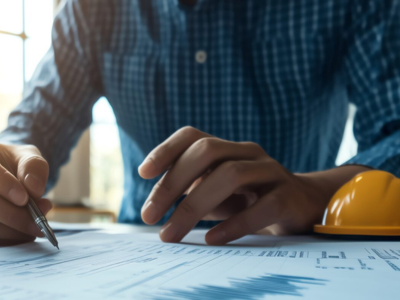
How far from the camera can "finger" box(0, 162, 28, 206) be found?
36 cm

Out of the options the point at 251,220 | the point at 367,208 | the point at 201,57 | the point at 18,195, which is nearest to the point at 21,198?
the point at 18,195

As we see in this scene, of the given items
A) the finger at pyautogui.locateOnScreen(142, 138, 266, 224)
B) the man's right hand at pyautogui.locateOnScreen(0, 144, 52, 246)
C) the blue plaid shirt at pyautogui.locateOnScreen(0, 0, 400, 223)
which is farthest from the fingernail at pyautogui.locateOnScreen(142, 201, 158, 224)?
the blue plaid shirt at pyautogui.locateOnScreen(0, 0, 400, 223)

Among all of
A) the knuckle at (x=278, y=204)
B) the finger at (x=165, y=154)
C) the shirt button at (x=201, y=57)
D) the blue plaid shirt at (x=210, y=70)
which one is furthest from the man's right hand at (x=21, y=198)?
the shirt button at (x=201, y=57)

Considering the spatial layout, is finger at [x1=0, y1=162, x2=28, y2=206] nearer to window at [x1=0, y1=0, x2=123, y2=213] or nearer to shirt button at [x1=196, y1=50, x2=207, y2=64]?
shirt button at [x1=196, y1=50, x2=207, y2=64]

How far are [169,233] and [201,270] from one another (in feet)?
0.48

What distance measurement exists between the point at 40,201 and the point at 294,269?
28 centimetres

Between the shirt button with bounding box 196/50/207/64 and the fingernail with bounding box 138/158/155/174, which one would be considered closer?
the fingernail with bounding box 138/158/155/174

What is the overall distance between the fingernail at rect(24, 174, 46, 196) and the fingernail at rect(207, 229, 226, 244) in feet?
0.56

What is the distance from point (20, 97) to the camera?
1645mm

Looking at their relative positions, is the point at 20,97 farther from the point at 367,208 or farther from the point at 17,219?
the point at 367,208

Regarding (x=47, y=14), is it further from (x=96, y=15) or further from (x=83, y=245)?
(x=83, y=245)

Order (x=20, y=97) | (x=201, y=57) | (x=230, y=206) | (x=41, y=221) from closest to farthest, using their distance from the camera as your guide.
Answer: (x=41, y=221) < (x=230, y=206) < (x=201, y=57) < (x=20, y=97)

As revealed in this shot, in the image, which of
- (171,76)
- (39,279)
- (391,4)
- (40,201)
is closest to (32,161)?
(40,201)

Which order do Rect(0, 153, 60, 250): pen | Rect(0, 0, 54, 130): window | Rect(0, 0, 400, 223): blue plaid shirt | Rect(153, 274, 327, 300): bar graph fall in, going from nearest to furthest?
Rect(153, 274, 327, 300): bar graph
Rect(0, 153, 60, 250): pen
Rect(0, 0, 400, 223): blue plaid shirt
Rect(0, 0, 54, 130): window
